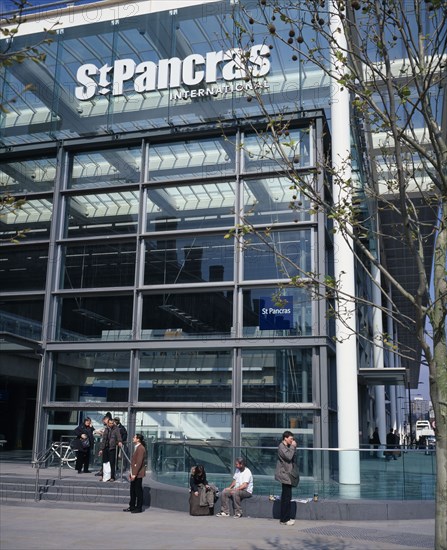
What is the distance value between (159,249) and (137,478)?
32.5 ft

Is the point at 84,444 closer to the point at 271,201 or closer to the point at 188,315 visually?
the point at 188,315

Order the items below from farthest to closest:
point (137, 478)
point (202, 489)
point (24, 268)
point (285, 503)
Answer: point (24, 268) < point (137, 478) < point (202, 489) < point (285, 503)

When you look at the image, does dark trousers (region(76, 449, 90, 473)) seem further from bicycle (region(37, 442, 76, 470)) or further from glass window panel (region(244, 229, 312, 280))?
glass window panel (region(244, 229, 312, 280))

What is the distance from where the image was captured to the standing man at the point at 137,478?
1465cm

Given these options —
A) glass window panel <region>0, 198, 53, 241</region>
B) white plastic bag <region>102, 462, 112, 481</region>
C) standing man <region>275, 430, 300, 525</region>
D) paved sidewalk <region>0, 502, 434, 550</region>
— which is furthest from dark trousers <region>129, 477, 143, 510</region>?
glass window panel <region>0, 198, 53, 241</region>

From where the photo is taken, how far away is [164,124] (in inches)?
939

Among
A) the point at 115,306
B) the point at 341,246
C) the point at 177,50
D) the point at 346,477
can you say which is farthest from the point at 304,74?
the point at 346,477

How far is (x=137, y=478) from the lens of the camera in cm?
1472

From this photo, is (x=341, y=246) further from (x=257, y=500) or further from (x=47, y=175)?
(x=47, y=175)

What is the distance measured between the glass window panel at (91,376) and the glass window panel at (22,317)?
3.95 ft

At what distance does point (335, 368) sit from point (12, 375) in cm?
1294

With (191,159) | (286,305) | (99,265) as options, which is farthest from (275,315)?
(99,265)

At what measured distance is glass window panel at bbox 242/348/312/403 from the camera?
20375 mm

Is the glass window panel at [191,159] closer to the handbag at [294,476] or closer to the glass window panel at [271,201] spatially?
the glass window panel at [271,201]
